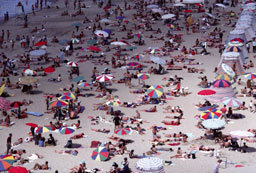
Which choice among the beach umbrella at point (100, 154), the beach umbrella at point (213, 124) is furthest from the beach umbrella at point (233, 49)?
the beach umbrella at point (100, 154)

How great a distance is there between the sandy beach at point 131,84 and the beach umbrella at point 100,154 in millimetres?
214

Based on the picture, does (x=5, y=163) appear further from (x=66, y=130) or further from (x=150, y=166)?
(x=150, y=166)

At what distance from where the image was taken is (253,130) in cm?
2384

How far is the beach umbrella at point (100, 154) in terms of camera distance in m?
21.6

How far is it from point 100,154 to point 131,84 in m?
12.5

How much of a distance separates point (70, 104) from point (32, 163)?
286 inches

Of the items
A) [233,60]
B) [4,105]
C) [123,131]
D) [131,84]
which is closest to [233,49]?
[233,60]

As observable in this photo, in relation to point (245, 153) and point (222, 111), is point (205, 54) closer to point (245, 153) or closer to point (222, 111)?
point (222, 111)

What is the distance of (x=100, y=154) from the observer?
21641mm

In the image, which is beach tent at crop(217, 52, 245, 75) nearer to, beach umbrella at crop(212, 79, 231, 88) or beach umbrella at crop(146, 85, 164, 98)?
beach umbrella at crop(212, 79, 231, 88)

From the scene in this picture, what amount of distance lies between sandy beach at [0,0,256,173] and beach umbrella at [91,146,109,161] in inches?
8.4

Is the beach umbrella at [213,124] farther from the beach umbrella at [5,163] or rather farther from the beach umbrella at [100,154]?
the beach umbrella at [5,163]

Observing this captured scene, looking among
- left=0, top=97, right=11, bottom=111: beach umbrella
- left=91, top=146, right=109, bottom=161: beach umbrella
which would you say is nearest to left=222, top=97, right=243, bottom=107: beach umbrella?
left=91, top=146, right=109, bottom=161: beach umbrella

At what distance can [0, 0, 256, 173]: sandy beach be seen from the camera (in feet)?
72.4
